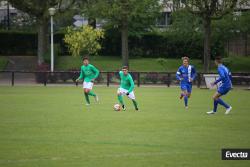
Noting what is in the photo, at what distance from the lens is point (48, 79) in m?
47.2

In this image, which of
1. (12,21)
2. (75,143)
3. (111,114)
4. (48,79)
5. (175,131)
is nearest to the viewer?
(75,143)

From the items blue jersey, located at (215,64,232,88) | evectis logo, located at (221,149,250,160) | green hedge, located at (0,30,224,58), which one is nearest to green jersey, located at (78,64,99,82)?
blue jersey, located at (215,64,232,88)

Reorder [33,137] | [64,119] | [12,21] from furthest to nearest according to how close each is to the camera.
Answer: [12,21] → [64,119] → [33,137]

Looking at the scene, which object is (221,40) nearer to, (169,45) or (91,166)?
(169,45)

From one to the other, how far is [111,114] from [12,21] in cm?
5848

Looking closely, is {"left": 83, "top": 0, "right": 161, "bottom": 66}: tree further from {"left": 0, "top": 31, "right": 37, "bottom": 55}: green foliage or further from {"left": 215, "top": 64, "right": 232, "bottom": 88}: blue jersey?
{"left": 215, "top": 64, "right": 232, "bottom": 88}: blue jersey

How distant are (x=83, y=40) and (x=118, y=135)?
4678 centimetres

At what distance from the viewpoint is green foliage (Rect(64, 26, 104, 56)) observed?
205 feet

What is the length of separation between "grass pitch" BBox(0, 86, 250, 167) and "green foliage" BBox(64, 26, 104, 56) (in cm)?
3618

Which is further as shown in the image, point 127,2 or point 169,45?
point 169,45

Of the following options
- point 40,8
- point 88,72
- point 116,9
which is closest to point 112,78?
point 116,9

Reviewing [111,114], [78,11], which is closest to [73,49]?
[78,11]

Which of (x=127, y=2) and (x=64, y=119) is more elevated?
(x=127, y=2)

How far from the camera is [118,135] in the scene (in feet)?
55.2
